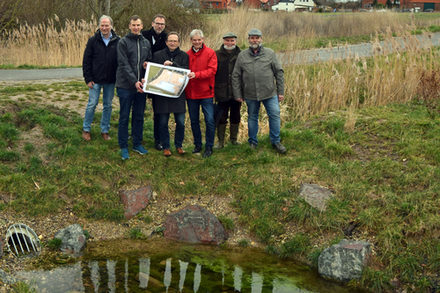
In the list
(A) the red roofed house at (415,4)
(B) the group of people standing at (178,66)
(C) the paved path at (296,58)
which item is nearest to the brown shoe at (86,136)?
(B) the group of people standing at (178,66)

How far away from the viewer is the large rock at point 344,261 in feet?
20.8

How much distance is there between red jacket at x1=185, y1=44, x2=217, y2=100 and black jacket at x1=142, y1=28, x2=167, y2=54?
50 centimetres

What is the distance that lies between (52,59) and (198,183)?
343 inches

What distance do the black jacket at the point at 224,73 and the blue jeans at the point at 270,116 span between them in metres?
0.40

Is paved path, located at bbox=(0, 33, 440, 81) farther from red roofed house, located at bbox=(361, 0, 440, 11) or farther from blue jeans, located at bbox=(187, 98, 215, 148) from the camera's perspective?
red roofed house, located at bbox=(361, 0, 440, 11)

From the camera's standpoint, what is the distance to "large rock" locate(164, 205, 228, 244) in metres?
7.28

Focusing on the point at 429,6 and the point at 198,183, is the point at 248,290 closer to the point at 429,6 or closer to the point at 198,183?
the point at 198,183

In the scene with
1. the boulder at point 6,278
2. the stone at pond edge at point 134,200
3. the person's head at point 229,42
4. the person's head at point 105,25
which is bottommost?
the boulder at point 6,278

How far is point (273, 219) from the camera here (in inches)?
295

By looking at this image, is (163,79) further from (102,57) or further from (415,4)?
(415,4)

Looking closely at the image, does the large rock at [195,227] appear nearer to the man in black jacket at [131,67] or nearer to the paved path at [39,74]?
the man in black jacket at [131,67]

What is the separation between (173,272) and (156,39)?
3.82m

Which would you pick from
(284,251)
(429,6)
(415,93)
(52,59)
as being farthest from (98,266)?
(429,6)

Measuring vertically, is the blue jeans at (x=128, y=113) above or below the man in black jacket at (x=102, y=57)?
below
